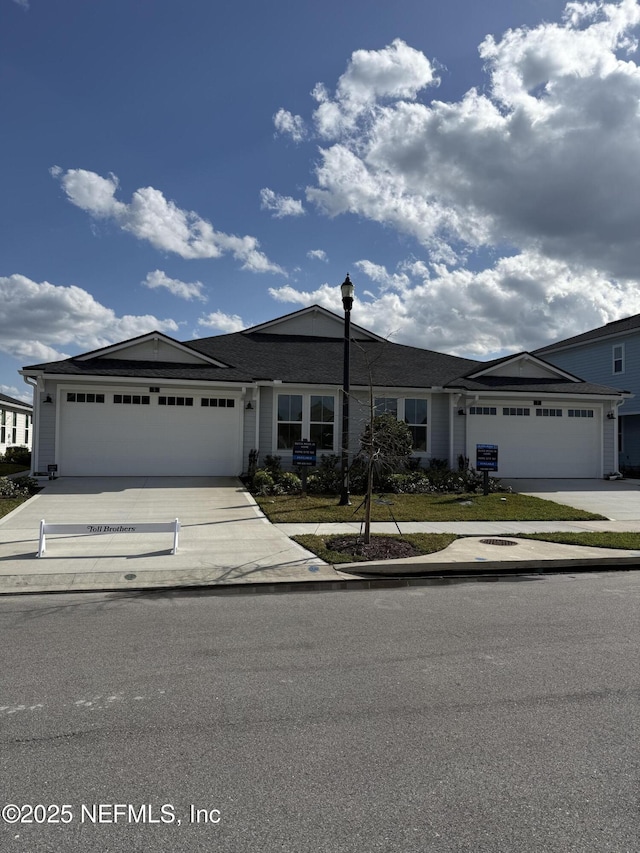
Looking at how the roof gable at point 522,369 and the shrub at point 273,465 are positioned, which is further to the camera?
the roof gable at point 522,369

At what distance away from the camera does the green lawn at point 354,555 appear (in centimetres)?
916

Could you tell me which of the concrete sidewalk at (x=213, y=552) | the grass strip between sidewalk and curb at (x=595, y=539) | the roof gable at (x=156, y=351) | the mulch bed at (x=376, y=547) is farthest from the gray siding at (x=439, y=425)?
the mulch bed at (x=376, y=547)

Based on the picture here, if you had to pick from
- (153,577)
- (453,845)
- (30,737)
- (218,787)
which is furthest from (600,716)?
(153,577)

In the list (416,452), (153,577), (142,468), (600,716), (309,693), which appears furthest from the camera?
(416,452)

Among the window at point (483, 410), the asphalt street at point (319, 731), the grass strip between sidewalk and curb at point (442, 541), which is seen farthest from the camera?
the window at point (483, 410)

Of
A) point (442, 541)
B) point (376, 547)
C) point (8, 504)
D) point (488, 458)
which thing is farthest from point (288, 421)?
point (376, 547)

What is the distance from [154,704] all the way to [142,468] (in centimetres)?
1516

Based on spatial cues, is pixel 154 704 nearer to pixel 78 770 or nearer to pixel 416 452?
pixel 78 770

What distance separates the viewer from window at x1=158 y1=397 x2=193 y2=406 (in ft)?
61.3

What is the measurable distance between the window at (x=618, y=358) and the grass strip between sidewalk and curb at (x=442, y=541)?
19.3 m

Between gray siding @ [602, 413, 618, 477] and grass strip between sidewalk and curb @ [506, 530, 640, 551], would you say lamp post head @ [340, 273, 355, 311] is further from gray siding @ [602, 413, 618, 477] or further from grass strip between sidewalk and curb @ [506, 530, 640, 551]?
gray siding @ [602, 413, 618, 477]

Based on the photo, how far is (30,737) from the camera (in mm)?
3607

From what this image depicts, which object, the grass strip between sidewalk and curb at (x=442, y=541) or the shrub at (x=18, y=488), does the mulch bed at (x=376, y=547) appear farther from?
the shrub at (x=18, y=488)

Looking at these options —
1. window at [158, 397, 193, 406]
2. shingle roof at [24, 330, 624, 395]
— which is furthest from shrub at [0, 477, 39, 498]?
window at [158, 397, 193, 406]
